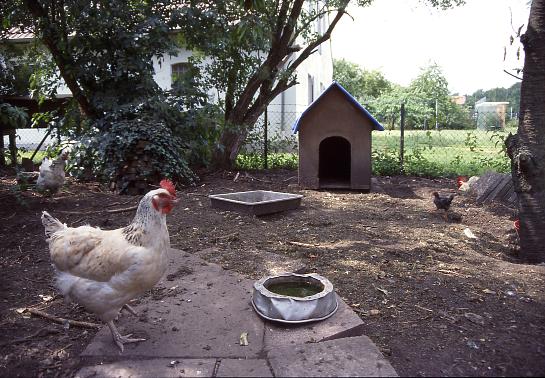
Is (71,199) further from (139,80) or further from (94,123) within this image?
(139,80)

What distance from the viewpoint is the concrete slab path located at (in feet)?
7.79

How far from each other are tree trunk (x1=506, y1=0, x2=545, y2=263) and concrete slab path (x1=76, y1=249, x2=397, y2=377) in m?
2.42

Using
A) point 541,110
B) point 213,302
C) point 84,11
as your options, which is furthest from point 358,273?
point 84,11

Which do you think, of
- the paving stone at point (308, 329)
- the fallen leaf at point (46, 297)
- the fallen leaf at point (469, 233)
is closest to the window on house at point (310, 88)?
the fallen leaf at point (469, 233)

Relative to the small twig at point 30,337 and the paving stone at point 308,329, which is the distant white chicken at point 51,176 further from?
the paving stone at point 308,329

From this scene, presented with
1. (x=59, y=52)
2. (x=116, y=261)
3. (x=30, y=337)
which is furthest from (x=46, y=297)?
(x=59, y=52)

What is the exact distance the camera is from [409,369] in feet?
7.82

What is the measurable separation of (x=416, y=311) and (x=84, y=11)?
7.46 meters

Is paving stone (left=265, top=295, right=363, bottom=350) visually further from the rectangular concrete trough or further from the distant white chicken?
the distant white chicken

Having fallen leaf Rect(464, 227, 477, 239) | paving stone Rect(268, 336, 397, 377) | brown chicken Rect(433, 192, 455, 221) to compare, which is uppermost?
brown chicken Rect(433, 192, 455, 221)

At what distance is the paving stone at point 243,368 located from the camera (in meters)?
2.35

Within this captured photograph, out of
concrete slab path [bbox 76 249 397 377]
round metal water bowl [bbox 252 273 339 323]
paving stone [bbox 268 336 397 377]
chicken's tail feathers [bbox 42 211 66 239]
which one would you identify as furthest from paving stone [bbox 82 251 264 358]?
chicken's tail feathers [bbox 42 211 66 239]

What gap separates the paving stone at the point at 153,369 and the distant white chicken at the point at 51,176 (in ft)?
16.1

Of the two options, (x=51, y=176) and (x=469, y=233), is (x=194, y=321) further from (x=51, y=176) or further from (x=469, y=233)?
(x=51, y=176)
